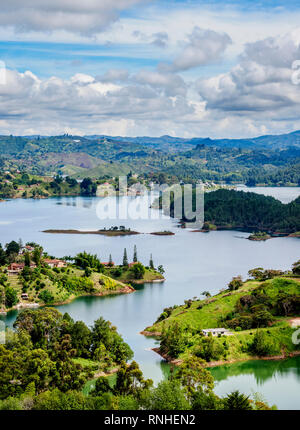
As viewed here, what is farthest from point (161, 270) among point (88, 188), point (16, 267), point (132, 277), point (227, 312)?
point (88, 188)

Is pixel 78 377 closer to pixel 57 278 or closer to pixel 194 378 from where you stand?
pixel 194 378

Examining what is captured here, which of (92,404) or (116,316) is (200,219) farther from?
Answer: (92,404)

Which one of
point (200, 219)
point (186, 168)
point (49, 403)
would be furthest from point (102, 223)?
point (186, 168)

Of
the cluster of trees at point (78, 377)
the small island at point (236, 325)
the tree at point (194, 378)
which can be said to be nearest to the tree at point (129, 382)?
the cluster of trees at point (78, 377)

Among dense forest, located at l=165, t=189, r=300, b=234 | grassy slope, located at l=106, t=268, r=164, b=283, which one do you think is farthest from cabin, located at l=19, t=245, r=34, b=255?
dense forest, located at l=165, t=189, r=300, b=234

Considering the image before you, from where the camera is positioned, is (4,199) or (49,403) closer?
(49,403)

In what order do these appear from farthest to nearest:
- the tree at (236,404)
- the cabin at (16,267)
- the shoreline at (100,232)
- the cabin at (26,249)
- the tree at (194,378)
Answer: the shoreline at (100,232)
the cabin at (26,249)
the cabin at (16,267)
the tree at (194,378)
the tree at (236,404)

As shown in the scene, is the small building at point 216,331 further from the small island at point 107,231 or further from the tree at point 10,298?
the small island at point 107,231

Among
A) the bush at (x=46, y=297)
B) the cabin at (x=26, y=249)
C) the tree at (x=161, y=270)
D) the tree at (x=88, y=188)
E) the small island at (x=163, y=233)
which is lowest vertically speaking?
the bush at (x=46, y=297)
